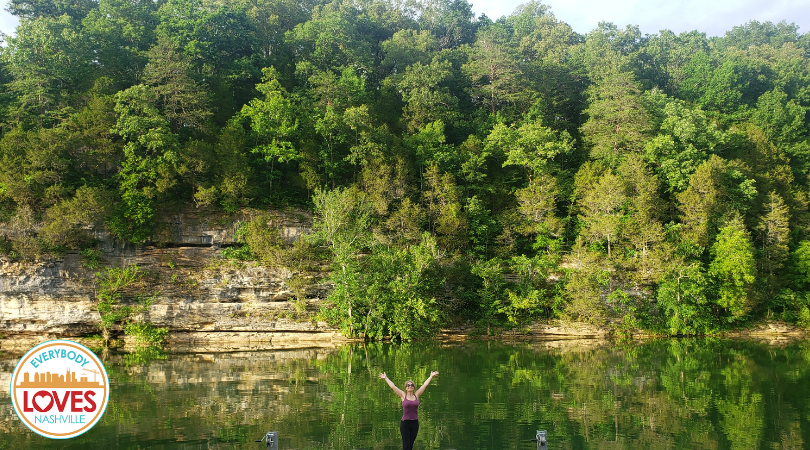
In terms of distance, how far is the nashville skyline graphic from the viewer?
970cm

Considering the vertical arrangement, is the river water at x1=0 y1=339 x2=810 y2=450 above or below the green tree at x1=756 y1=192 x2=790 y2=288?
below

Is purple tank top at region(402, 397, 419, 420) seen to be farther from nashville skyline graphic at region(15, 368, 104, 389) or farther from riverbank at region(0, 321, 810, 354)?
riverbank at region(0, 321, 810, 354)

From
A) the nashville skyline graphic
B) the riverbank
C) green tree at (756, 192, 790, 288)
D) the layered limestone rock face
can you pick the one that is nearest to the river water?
the nashville skyline graphic

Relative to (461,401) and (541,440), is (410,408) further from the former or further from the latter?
(461,401)

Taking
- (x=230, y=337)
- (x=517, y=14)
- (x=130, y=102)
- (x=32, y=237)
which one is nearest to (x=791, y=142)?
(x=517, y=14)

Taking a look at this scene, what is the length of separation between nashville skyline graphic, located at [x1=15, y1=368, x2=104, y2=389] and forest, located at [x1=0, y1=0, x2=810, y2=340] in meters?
21.1

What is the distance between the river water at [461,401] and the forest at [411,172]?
8.01 m

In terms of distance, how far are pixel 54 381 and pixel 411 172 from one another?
30835 millimetres

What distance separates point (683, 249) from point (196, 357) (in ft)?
99.3

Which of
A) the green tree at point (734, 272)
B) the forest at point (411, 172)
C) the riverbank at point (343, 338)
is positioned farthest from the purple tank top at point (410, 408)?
the green tree at point (734, 272)

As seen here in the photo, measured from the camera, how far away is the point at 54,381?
980 centimetres

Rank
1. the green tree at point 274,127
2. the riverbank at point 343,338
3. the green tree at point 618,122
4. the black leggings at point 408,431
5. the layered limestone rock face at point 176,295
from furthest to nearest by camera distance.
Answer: the green tree at point 618,122, the green tree at point 274,127, the layered limestone rock face at point 176,295, the riverbank at point 343,338, the black leggings at point 408,431

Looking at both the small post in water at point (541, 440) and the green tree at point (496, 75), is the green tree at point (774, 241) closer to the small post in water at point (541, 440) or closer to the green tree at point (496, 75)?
the green tree at point (496, 75)

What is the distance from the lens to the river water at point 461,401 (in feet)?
39.9
